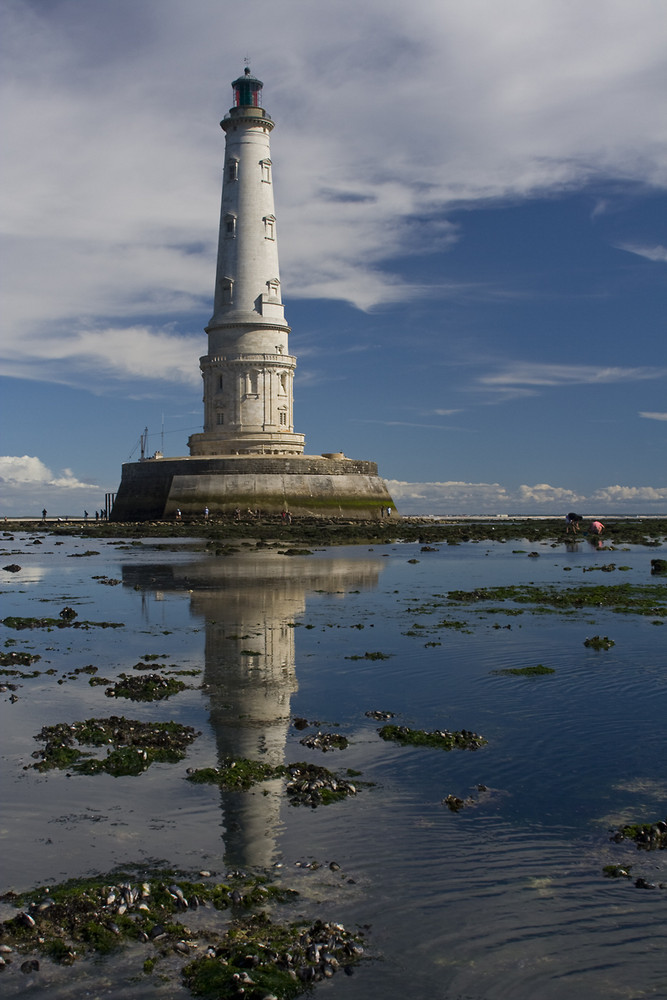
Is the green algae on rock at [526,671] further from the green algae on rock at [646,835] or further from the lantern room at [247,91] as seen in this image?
the lantern room at [247,91]

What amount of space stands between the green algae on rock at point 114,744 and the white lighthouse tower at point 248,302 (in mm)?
45321

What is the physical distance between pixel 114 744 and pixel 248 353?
47.5 meters

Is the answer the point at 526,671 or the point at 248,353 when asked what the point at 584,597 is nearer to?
the point at 526,671

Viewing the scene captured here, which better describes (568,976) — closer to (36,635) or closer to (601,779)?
(601,779)

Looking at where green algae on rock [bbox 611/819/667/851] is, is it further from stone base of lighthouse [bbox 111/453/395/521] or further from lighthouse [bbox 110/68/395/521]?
lighthouse [bbox 110/68/395/521]

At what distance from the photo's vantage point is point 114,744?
316 inches

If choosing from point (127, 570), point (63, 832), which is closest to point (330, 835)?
point (63, 832)

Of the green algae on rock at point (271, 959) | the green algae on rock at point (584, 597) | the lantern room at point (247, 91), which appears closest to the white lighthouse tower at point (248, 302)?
the lantern room at point (247, 91)

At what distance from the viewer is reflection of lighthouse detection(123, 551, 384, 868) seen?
6301 millimetres

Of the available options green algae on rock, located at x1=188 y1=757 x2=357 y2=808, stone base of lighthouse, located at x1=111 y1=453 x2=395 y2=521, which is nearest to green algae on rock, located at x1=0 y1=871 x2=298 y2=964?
green algae on rock, located at x1=188 y1=757 x2=357 y2=808

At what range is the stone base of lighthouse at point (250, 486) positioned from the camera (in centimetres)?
4988

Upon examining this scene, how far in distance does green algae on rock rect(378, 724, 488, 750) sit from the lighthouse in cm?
4361

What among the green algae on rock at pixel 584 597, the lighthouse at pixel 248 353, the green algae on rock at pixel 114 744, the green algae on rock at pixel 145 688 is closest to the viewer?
the green algae on rock at pixel 114 744

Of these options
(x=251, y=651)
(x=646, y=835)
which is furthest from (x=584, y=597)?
(x=646, y=835)
